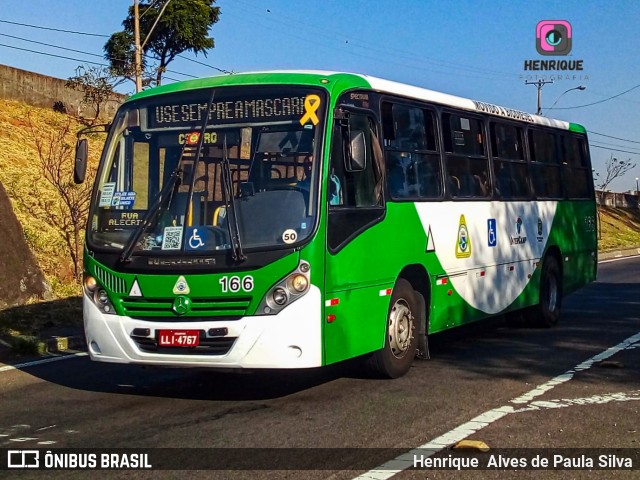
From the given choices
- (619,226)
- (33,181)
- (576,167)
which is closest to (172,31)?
(619,226)

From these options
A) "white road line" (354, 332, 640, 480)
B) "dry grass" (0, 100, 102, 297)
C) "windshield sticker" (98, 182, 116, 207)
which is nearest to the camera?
"white road line" (354, 332, 640, 480)

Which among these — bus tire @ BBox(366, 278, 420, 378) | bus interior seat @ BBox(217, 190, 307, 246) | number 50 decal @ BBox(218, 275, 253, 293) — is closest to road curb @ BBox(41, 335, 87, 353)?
bus tire @ BBox(366, 278, 420, 378)

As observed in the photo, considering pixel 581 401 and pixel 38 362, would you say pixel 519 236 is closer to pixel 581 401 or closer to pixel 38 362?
pixel 581 401

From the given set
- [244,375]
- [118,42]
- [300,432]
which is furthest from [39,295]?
[118,42]

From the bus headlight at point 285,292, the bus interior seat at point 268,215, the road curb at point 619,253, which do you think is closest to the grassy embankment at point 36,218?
the bus interior seat at point 268,215

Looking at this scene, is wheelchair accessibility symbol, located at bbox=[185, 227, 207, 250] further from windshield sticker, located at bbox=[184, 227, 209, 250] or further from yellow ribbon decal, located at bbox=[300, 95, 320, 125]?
yellow ribbon decal, located at bbox=[300, 95, 320, 125]

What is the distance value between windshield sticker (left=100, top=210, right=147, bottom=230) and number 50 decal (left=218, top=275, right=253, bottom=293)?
1.05m

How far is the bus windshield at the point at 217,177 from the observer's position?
26.2 ft

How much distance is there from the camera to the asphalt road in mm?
6688

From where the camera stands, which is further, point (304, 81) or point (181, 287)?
point (304, 81)

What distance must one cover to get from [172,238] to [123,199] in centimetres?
77

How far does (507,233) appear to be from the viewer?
40.7 feet

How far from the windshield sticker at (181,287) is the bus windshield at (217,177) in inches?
9.1

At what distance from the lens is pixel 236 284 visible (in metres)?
7.83
